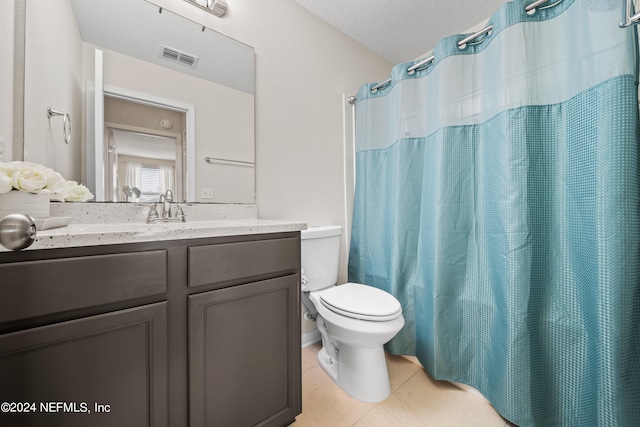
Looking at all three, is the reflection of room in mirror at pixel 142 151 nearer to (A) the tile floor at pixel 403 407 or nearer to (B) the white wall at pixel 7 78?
(B) the white wall at pixel 7 78

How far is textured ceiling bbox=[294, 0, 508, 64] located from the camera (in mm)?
1607

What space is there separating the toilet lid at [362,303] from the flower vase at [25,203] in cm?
111

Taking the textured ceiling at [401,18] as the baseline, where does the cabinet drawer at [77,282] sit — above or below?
below

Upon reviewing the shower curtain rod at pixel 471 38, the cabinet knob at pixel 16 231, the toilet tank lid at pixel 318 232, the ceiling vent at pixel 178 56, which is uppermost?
the shower curtain rod at pixel 471 38

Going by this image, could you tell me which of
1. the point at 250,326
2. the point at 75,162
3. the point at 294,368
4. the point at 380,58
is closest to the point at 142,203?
the point at 75,162

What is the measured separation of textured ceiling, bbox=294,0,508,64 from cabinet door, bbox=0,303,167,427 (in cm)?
196

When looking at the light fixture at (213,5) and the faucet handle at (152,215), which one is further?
the light fixture at (213,5)

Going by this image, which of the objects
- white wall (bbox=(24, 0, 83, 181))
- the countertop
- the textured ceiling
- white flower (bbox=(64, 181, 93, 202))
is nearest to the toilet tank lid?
the countertop

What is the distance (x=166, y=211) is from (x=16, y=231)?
855 millimetres

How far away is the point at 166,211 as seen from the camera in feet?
3.83

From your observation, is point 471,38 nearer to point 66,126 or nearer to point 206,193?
point 206,193

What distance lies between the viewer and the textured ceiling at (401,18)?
161 cm

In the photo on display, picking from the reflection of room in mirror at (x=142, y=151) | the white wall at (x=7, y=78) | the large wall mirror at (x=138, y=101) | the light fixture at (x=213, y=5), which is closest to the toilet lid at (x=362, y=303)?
the large wall mirror at (x=138, y=101)

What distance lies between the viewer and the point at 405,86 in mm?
1556
